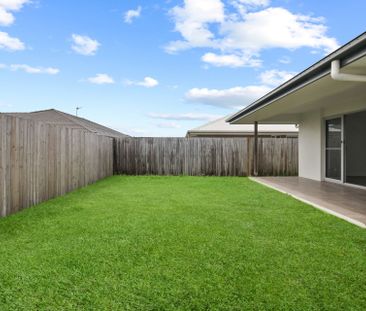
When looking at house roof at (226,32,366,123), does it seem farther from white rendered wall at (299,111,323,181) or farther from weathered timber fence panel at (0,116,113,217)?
weathered timber fence panel at (0,116,113,217)

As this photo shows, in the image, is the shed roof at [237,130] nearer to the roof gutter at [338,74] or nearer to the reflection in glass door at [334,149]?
the reflection in glass door at [334,149]

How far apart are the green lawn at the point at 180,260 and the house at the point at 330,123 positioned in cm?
149

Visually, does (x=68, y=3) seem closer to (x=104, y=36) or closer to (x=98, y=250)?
(x=104, y=36)

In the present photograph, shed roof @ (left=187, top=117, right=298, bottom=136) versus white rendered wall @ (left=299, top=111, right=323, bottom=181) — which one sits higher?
shed roof @ (left=187, top=117, right=298, bottom=136)

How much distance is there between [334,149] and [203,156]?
16.7ft

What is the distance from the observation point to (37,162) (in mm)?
6504

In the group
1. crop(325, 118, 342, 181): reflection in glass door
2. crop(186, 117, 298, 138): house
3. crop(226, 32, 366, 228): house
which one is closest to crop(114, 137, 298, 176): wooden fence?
crop(226, 32, 366, 228): house

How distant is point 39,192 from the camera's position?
6625 mm

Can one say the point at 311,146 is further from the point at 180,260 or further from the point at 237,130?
the point at 180,260

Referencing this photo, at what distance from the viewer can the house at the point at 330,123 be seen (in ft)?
17.2

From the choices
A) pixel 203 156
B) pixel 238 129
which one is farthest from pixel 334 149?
pixel 238 129

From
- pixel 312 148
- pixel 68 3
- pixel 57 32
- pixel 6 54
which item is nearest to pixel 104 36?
pixel 57 32

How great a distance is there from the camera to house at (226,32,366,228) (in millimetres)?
5250

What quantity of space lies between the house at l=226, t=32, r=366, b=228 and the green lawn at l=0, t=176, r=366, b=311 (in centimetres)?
149
